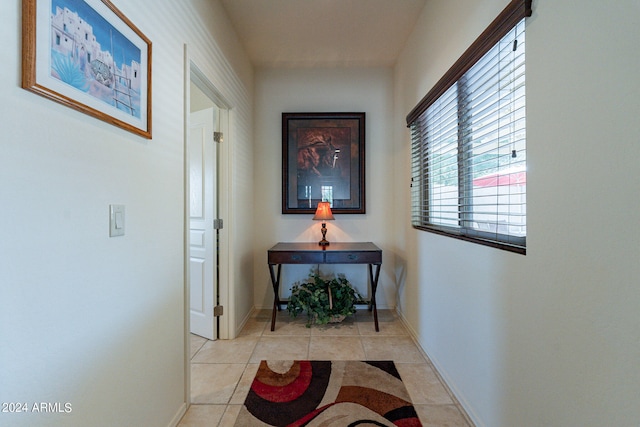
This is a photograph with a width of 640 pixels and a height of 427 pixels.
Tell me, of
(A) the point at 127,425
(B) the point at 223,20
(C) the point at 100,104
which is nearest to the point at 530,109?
(C) the point at 100,104

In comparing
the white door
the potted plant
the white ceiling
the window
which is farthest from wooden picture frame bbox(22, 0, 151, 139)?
the potted plant

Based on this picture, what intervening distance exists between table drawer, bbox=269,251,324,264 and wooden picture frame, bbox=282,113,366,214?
64 centimetres

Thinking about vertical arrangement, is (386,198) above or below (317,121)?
below

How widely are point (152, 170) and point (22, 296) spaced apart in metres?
0.70

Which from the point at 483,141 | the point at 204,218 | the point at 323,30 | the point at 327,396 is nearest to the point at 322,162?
the point at 323,30

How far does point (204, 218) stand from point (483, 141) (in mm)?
2113

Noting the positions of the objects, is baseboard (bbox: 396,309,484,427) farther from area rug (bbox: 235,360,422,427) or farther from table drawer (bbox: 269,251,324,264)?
table drawer (bbox: 269,251,324,264)

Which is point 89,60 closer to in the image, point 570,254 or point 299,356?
point 570,254

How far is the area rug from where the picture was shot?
1533mm

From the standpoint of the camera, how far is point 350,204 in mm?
3117

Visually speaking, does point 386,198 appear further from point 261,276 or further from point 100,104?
point 100,104

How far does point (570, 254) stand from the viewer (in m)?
0.90

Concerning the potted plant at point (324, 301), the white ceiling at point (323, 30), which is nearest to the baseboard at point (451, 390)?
the potted plant at point (324, 301)

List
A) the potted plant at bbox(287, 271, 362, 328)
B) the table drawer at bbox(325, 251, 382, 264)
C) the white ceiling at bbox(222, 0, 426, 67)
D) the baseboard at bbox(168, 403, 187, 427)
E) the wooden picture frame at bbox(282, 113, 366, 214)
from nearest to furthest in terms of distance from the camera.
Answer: the baseboard at bbox(168, 403, 187, 427), the white ceiling at bbox(222, 0, 426, 67), the table drawer at bbox(325, 251, 382, 264), the potted plant at bbox(287, 271, 362, 328), the wooden picture frame at bbox(282, 113, 366, 214)
